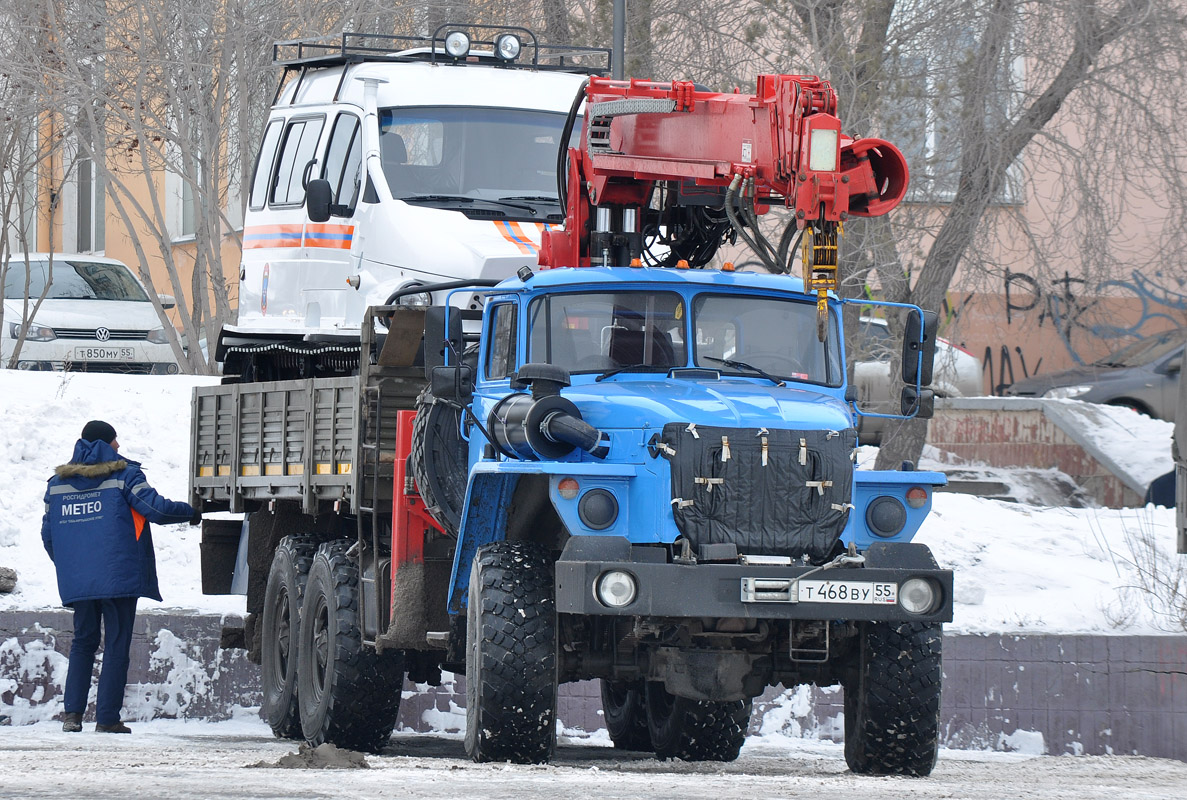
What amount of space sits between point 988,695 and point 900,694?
3.99 meters

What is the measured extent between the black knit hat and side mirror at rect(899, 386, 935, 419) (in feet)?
17.1

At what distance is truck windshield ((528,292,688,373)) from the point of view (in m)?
8.91

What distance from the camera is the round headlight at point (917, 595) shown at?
8070 millimetres

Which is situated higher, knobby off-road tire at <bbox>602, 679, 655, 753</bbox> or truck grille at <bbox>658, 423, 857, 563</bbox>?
truck grille at <bbox>658, 423, 857, 563</bbox>

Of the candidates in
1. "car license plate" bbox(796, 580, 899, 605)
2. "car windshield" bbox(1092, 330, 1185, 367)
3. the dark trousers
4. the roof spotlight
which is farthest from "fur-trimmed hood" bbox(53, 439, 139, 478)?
"car windshield" bbox(1092, 330, 1185, 367)

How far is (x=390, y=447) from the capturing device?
10.0 metres

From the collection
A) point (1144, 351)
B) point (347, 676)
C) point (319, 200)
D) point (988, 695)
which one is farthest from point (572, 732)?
point (1144, 351)

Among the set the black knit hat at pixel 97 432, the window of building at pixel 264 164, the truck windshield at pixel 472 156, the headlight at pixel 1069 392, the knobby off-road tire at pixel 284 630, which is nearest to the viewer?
the knobby off-road tire at pixel 284 630

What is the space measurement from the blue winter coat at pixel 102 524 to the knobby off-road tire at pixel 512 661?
3.92 metres

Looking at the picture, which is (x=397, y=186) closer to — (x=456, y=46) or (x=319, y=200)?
(x=319, y=200)

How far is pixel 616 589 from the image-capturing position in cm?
775

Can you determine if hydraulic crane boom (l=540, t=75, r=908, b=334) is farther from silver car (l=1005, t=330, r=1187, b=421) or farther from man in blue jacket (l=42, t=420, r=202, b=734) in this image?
silver car (l=1005, t=330, r=1187, b=421)

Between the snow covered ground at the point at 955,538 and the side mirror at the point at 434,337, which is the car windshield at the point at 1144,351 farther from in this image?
the side mirror at the point at 434,337

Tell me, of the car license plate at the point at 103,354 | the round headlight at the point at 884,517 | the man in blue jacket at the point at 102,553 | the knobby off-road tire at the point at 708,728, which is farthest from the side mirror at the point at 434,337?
the car license plate at the point at 103,354
